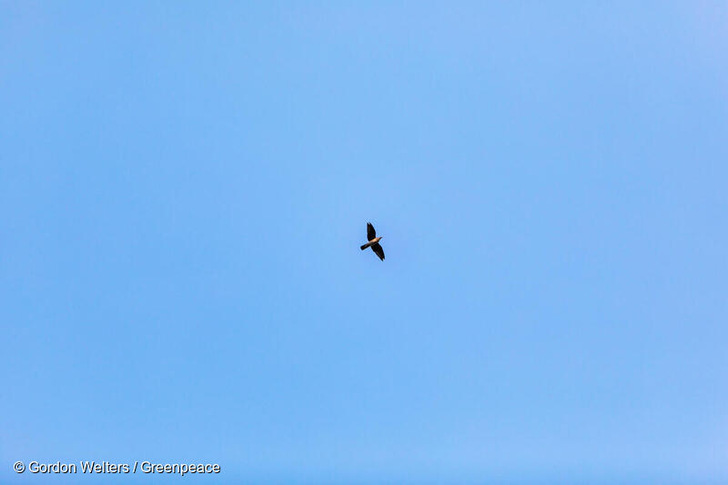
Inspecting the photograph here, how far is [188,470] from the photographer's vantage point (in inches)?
2810

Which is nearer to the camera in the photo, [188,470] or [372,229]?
[372,229]

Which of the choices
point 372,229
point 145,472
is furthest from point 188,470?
point 372,229

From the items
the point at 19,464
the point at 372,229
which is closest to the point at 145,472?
the point at 19,464

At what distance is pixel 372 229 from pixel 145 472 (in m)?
39.1

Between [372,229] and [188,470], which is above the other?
[372,229]

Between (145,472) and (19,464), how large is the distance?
16686 millimetres

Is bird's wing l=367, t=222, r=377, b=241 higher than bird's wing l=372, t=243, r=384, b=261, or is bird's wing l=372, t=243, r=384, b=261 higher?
bird's wing l=367, t=222, r=377, b=241

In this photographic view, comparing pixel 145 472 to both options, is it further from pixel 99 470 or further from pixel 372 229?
pixel 372 229

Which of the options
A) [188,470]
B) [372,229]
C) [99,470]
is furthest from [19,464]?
[372,229]

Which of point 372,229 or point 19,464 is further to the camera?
point 19,464

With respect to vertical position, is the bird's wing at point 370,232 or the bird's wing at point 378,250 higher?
the bird's wing at point 370,232

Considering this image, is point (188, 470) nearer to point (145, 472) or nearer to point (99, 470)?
point (145, 472)

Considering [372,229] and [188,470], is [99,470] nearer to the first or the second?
[188,470]

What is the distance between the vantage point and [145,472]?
72.1m
